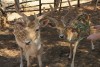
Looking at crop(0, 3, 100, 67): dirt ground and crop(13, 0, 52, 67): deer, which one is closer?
crop(13, 0, 52, 67): deer

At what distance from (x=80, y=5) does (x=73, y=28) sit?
5225 millimetres

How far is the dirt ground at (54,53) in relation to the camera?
7105 mm

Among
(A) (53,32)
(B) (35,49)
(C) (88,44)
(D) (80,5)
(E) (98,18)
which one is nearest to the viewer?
(B) (35,49)

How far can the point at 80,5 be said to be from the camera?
12.3 metres

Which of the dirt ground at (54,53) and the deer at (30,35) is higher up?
the deer at (30,35)

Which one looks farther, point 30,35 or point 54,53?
point 54,53

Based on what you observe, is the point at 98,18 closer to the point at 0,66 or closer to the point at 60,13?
the point at 60,13

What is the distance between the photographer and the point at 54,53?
767 centimetres

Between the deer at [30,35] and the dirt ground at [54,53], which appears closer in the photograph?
the deer at [30,35]

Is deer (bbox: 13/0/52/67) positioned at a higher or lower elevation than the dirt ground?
higher

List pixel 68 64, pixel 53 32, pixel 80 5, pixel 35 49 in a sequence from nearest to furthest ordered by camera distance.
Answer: pixel 35 49
pixel 68 64
pixel 53 32
pixel 80 5

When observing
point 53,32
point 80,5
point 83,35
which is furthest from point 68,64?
point 80,5

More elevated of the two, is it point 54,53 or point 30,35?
point 30,35

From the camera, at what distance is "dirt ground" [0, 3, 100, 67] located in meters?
7.11
